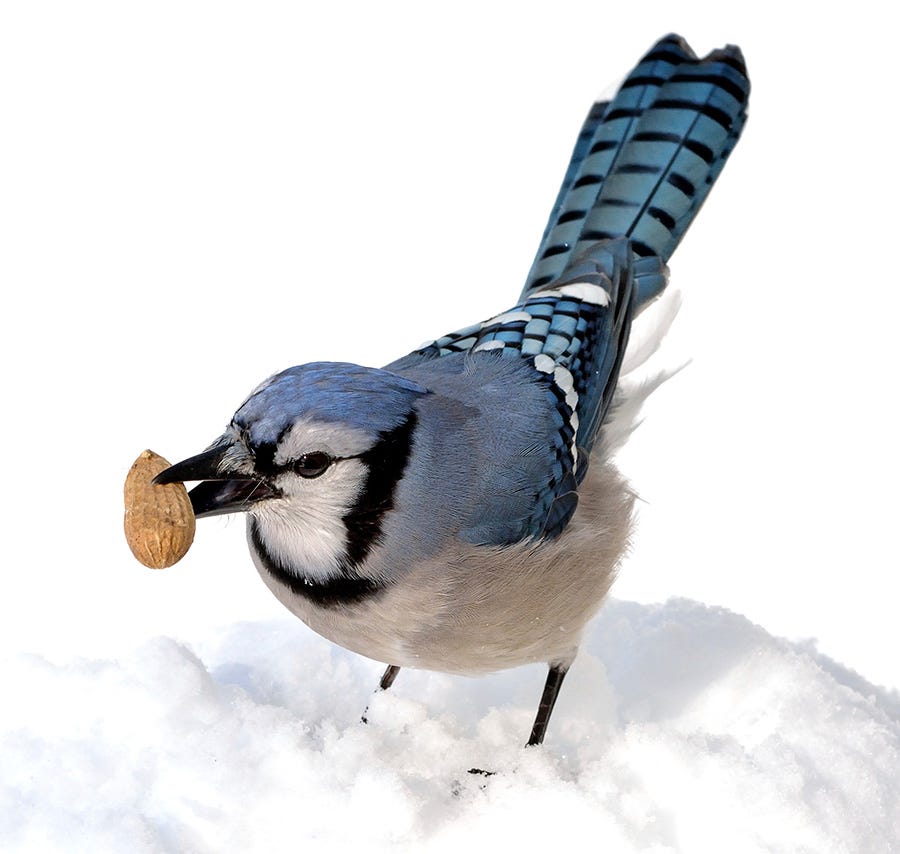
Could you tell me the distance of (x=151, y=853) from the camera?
204 cm

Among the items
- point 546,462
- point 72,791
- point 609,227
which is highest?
point 609,227

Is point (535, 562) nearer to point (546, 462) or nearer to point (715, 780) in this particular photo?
point (546, 462)

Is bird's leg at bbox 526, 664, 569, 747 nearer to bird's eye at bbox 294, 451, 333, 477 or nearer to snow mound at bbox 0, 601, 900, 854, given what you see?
snow mound at bbox 0, 601, 900, 854

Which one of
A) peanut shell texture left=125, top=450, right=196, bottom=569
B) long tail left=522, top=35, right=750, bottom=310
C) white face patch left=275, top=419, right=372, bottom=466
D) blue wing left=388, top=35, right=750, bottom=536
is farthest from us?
long tail left=522, top=35, right=750, bottom=310

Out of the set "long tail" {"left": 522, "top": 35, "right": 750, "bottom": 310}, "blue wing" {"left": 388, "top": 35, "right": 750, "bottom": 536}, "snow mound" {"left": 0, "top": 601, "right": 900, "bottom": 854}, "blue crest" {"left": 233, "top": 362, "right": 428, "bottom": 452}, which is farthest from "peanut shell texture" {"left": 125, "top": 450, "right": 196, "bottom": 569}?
"long tail" {"left": 522, "top": 35, "right": 750, "bottom": 310}

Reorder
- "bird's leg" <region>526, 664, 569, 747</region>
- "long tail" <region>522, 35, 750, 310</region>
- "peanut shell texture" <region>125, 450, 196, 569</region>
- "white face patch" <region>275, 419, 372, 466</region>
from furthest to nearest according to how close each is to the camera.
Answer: "long tail" <region>522, 35, 750, 310</region> → "bird's leg" <region>526, 664, 569, 747</region> → "peanut shell texture" <region>125, 450, 196, 569</region> → "white face patch" <region>275, 419, 372, 466</region>

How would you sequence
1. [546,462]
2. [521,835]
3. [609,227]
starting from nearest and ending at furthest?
[521,835] → [546,462] → [609,227]

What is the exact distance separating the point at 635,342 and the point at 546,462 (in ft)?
2.45

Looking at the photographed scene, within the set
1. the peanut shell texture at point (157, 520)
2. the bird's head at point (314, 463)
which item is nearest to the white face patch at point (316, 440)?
the bird's head at point (314, 463)

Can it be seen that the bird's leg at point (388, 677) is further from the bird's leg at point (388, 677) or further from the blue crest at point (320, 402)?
the blue crest at point (320, 402)

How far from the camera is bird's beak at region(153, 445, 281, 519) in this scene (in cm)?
198

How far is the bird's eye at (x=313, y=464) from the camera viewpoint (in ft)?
6.46

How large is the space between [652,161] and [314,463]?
49.5 inches

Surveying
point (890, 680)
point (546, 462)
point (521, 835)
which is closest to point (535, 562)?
point (546, 462)
